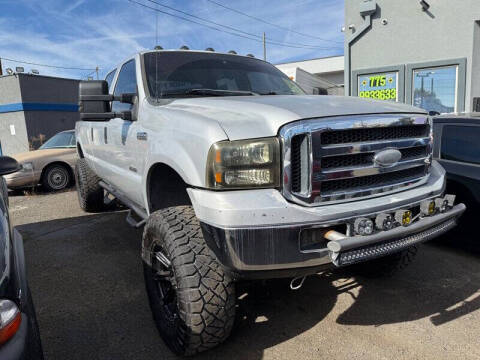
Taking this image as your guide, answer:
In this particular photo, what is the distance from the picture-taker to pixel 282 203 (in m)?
2.04

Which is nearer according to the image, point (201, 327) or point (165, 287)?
point (201, 327)

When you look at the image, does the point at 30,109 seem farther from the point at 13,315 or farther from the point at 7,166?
the point at 13,315

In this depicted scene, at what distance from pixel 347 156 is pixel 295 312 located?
1.41 meters

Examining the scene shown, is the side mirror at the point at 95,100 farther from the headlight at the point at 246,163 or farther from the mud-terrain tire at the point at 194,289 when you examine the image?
the headlight at the point at 246,163

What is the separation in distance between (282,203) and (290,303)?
4.78ft

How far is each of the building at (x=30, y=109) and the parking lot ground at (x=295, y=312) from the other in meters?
19.1

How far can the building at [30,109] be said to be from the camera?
21.0m

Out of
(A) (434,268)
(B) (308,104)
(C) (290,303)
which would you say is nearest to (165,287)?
(C) (290,303)

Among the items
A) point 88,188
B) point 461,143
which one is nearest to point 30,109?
point 88,188

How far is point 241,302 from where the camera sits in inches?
126

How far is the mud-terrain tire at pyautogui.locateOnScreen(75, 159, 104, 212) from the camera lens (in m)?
5.83

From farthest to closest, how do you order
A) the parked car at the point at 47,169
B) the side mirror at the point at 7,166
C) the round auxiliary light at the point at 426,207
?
the parked car at the point at 47,169, the round auxiliary light at the point at 426,207, the side mirror at the point at 7,166

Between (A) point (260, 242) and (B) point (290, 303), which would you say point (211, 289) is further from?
(B) point (290, 303)

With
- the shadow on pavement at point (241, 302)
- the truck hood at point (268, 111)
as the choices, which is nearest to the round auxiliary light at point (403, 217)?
the truck hood at point (268, 111)
